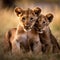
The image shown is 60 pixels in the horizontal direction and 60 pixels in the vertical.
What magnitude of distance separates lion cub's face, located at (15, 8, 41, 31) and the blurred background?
35 mm

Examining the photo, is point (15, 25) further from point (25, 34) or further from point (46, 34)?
point (46, 34)

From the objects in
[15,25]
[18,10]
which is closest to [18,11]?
[18,10]

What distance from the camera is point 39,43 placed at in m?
1.86

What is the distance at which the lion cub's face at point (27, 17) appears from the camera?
6.00 ft

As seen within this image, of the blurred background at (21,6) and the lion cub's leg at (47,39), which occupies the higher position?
the blurred background at (21,6)

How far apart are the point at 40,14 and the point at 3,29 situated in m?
0.31

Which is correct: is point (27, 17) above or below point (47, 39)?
above

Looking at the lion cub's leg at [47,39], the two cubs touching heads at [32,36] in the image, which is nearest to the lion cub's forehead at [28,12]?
the two cubs touching heads at [32,36]

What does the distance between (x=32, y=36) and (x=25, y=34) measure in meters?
0.06

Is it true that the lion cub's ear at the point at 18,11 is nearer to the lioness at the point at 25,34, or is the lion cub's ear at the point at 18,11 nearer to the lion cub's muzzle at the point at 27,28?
the lioness at the point at 25,34

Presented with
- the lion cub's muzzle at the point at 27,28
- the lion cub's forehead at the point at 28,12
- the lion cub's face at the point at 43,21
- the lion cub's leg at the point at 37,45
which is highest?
the lion cub's forehead at the point at 28,12

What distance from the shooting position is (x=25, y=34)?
185 centimetres

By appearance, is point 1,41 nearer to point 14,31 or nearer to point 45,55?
point 14,31

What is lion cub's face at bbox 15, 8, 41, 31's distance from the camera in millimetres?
1829
